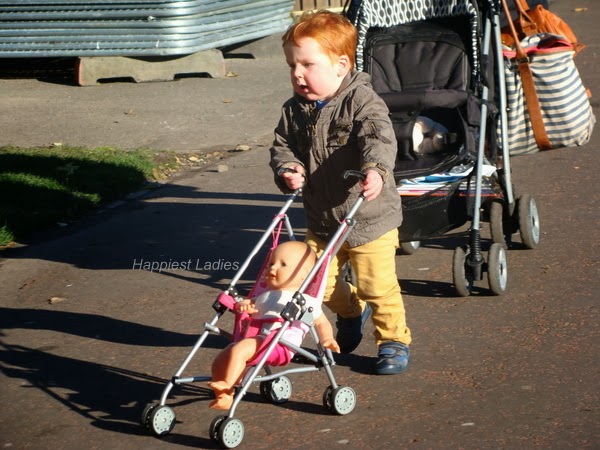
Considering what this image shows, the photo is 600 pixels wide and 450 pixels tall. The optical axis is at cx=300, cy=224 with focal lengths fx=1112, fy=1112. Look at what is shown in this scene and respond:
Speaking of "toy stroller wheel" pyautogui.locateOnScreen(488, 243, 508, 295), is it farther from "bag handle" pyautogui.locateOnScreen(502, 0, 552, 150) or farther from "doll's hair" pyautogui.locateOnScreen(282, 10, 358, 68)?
"doll's hair" pyautogui.locateOnScreen(282, 10, 358, 68)

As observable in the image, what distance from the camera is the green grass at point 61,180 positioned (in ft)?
26.9

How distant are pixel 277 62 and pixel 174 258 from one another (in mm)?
7592

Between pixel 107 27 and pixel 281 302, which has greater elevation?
pixel 281 302

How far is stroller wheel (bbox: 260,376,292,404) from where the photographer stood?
16.3 feet

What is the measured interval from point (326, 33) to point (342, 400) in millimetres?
1605

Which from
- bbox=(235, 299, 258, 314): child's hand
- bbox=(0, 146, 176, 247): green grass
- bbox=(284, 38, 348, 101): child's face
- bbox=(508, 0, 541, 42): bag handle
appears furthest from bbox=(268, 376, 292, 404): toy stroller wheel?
bbox=(0, 146, 176, 247): green grass

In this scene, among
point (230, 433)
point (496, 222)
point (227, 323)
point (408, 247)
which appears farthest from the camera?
point (408, 247)

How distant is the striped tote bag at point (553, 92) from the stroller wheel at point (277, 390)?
2.77 meters

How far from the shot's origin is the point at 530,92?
6.85 m

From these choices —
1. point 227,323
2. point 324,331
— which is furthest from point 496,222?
point 324,331

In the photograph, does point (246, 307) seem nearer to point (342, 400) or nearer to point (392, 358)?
point (342, 400)

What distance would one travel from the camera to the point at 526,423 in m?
4.61

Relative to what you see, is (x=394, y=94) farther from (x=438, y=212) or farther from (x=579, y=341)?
(x=579, y=341)

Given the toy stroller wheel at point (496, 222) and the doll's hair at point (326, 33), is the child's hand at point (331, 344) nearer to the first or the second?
the doll's hair at point (326, 33)
